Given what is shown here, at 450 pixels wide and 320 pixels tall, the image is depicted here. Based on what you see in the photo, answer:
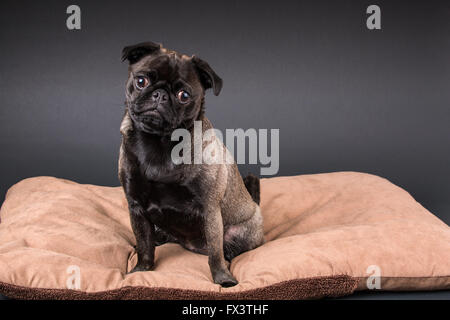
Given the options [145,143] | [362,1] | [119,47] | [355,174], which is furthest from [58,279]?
Result: [362,1]

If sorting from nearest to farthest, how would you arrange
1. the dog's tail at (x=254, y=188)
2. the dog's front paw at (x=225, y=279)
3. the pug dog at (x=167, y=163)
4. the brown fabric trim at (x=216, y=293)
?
the brown fabric trim at (x=216, y=293), the pug dog at (x=167, y=163), the dog's front paw at (x=225, y=279), the dog's tail at (x=254, y=188)

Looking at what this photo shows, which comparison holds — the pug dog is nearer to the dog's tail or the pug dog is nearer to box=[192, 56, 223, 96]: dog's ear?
box=[192, 56, 223, 96]: dog's ear

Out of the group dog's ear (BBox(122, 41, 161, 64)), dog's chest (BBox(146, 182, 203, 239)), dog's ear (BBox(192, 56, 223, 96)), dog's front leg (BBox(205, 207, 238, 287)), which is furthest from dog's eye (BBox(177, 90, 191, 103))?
dog's front leg (BBox(205, 207, 238, 287))

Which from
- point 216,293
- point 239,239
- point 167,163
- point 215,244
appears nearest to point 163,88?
point 167,163

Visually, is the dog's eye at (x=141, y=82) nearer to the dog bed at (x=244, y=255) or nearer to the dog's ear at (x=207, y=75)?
the dog's ear at (x=207, y=75)

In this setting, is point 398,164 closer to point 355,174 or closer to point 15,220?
point 355,174

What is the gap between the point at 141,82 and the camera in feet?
9.25

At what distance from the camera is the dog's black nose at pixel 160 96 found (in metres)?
2.75

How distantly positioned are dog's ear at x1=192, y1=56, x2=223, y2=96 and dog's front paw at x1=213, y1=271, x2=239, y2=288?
0.98 meters

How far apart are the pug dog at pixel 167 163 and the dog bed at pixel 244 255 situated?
23 centimetres

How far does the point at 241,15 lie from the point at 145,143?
286cm

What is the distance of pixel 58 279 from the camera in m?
2.74

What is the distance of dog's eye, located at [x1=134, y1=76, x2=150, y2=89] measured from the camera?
2.81 meters

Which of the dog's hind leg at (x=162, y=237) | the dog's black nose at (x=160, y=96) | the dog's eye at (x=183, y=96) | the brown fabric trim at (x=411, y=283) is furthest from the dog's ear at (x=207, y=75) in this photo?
the brown fabric trim at (x=411, y=283)
